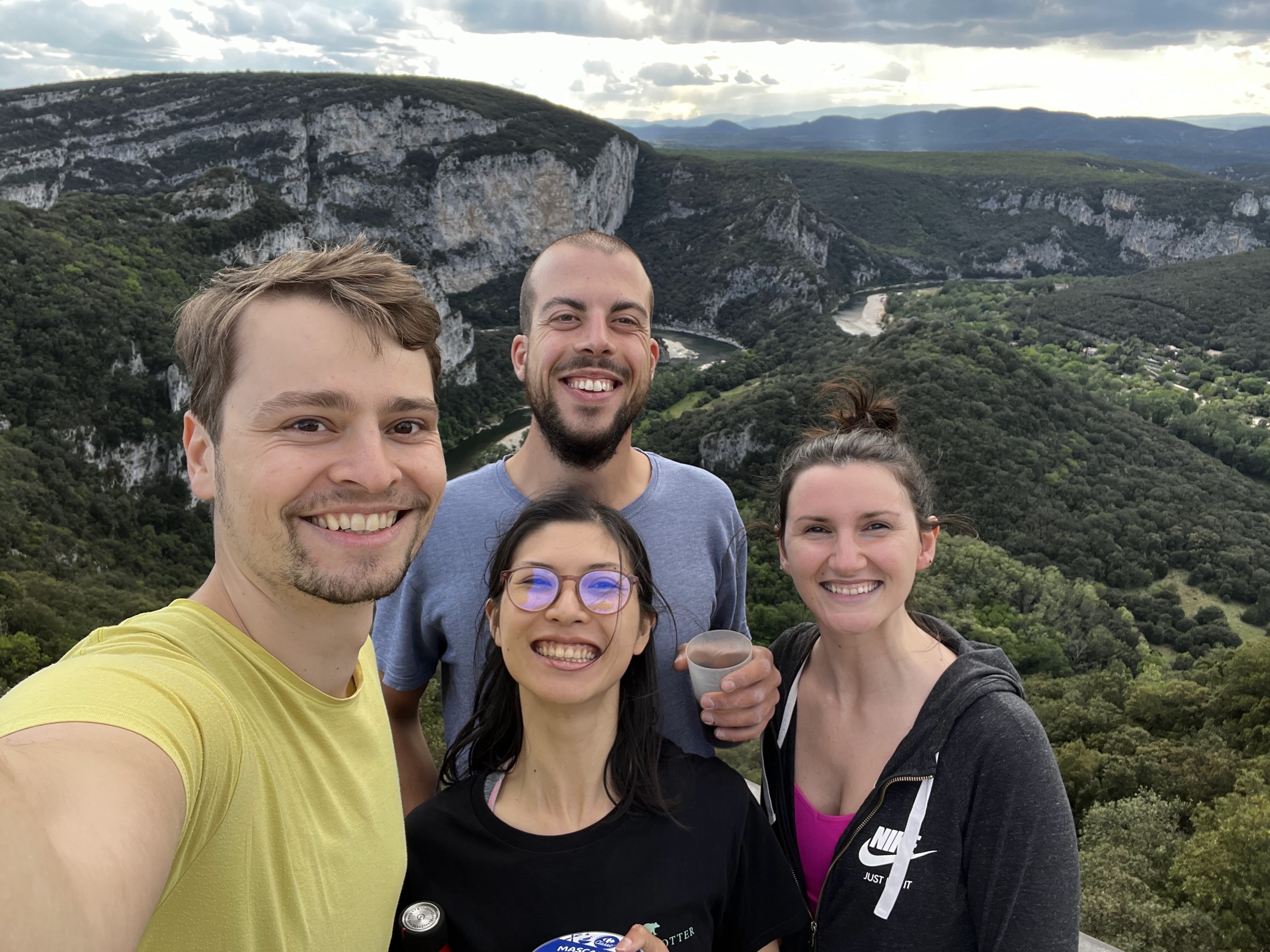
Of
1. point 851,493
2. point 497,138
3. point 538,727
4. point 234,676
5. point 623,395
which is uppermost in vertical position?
point 497,138

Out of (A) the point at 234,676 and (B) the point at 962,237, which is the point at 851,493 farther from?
(B) the point at 962,237

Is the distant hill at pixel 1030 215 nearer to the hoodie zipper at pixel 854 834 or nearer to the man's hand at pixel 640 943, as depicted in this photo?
the hoodie zipper at pixel 854 834

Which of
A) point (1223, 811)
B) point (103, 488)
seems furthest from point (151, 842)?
point (103, 488)

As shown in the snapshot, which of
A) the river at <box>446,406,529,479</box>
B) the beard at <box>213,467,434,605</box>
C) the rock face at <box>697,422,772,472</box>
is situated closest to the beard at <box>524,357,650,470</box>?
the beard at <box>213,467,434,605</box>

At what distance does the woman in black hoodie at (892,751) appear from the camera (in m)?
2.96

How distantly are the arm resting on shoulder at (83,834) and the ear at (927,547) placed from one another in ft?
10.7

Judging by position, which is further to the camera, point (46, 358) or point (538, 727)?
point (46, 358)

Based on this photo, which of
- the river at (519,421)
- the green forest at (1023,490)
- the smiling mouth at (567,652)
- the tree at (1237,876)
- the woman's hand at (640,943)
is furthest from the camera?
the river at (519,421)

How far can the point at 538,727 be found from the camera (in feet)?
9.78

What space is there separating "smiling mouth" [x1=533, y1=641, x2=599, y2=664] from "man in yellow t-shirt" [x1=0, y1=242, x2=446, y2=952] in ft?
2.21

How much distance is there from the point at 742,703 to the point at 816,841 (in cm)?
80

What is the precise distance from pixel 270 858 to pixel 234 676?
0.52 metres

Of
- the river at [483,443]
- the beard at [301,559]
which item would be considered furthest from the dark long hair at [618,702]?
the river at [483,443]

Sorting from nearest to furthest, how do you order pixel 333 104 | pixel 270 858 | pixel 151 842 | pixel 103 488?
pixel 151 842 < pixel 270 858 < pixel 103 488 < pixel 333 104
